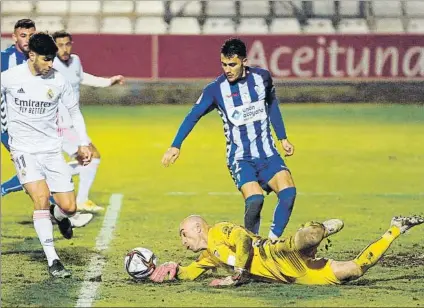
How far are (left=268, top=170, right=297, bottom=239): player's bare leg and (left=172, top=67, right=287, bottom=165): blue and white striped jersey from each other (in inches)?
10.0

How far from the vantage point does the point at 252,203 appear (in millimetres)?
8953

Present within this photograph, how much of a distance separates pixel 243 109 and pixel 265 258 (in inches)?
65.7

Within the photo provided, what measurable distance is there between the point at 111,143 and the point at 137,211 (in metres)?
6.33

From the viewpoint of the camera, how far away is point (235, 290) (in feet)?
26.4

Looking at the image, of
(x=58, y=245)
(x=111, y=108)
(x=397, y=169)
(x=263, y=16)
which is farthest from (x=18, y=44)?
(x=263, y=16)

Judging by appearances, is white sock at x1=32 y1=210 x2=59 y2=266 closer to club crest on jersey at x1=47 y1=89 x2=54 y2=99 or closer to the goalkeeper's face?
club crest on jersey at x1=47 y1=89 x2=54 y2=99

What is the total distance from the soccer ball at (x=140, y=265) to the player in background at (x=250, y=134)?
1050 millimetres

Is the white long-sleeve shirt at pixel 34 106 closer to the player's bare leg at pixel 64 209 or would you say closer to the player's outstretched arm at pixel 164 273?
the player's bare leg at pixel 64 209

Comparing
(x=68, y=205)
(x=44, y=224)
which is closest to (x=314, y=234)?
(x=44, y=224)

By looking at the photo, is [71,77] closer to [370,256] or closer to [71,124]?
[71,124]

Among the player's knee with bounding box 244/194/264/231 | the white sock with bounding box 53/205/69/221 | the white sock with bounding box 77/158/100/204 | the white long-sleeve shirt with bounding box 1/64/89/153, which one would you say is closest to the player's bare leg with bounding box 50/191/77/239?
the white sock with bounding box 53/205/69/221

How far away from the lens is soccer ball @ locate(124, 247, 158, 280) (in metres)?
8.30

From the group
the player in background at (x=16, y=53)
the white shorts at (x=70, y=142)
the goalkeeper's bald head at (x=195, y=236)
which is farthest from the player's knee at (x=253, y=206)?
the white shorts at (x=70, y=142)

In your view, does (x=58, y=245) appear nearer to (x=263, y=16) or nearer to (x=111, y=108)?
(x=111, y=108)
